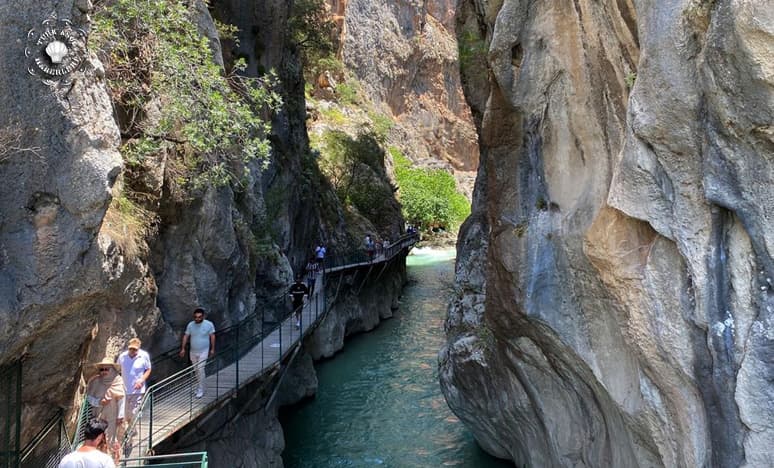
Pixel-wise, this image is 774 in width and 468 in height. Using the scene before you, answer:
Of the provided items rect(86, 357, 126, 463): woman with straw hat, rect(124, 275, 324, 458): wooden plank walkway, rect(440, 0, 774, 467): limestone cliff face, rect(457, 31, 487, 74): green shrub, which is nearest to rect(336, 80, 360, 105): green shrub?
rect(457, 31, 487, 74): green shrub

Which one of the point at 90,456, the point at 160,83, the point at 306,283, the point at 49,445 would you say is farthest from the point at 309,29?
the point at 90,456

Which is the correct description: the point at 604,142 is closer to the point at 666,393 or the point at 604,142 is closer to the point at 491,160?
the point at 491,160

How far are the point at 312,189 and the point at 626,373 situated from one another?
21.9 metres

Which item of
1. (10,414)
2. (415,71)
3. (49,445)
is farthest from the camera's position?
(415,71)

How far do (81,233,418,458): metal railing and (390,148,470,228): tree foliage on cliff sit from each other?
46.0 meters

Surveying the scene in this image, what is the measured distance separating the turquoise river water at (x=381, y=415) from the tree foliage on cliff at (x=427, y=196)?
36.4 meters

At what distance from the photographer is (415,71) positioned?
8338 centimetres

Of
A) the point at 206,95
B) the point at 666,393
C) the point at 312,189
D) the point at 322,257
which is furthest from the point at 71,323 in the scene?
the point at 312,189

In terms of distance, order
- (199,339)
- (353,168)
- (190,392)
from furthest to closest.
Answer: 1. (353,168)
2. (199,339)
3. (190,392)

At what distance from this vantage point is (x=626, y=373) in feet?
28.3

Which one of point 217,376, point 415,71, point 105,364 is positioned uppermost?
point 415,71

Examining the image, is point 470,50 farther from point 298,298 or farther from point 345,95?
point 345,95

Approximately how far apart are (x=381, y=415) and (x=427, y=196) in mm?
48702

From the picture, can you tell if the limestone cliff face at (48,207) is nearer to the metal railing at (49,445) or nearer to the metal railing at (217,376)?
the metal railing at (49,445)
